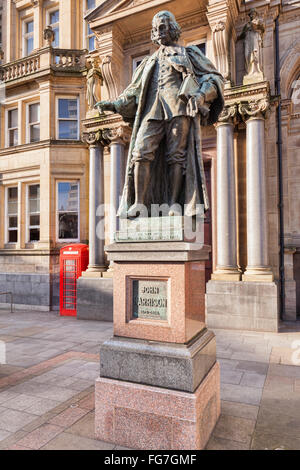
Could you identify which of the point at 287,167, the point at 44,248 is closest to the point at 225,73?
the point at 287,167

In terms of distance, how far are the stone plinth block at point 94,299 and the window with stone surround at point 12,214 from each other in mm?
5792

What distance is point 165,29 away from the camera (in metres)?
3.78

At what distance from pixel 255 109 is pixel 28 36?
43.5 ft

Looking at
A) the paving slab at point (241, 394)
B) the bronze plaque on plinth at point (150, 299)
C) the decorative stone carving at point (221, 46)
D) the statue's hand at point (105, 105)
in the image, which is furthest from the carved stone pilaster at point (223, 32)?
the paving slab at point (241, 394)

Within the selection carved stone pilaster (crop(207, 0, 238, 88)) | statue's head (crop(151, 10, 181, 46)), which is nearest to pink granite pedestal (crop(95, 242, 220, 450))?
statue's head (crop(151, 10, 181, 46))

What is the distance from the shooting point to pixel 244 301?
28.4 ft

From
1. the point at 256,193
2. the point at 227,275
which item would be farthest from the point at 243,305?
the point at 256,193

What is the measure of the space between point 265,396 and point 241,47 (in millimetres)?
10123

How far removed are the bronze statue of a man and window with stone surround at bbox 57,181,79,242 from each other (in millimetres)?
9775

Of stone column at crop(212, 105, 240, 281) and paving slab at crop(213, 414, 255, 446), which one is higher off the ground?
stone column at crop(212, 105, 240, 281)

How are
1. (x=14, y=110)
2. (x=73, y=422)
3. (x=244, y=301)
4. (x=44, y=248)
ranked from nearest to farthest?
(x=73, y=422)
(x=244, y=301)
(x=44, y=248)
(x=14, y=110)

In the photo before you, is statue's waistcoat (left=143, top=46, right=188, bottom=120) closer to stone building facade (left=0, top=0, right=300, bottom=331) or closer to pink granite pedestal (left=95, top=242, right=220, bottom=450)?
pink granite pedestal (left=95, top=242, right=220, bottom=450)

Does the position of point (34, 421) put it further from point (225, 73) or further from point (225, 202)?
point (225, 73)

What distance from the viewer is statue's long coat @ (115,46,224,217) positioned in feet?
12.2
